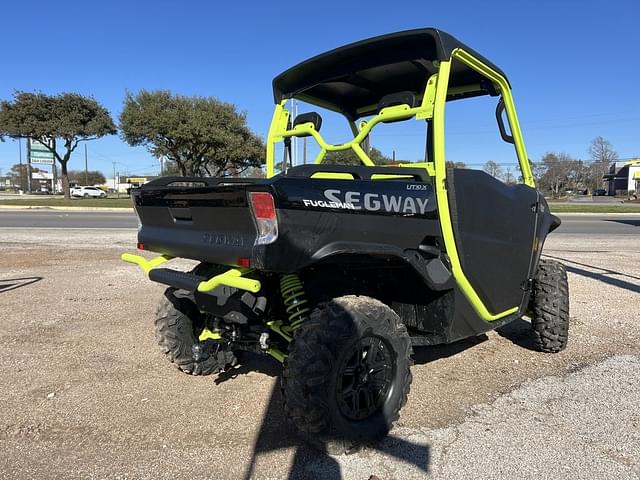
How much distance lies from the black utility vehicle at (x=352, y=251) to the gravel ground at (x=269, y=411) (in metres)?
0.28

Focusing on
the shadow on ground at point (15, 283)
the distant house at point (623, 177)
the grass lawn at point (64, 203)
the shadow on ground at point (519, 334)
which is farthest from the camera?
the distant house at point (623, 177)

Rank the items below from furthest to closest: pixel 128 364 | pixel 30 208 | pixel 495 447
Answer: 1. pixel 30 208
2. pixel 128 364
3. pixel 495 447

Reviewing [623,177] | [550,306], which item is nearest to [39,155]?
[550,306]

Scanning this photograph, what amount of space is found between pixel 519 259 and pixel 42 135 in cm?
4181

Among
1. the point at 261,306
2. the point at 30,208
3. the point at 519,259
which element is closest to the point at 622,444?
the point at 519,259

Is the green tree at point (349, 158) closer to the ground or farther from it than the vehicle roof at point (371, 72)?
closer to the ground

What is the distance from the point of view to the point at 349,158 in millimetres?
4113

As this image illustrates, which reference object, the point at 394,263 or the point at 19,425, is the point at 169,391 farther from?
the point at 394,263

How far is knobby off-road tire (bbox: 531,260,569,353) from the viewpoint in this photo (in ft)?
15.2

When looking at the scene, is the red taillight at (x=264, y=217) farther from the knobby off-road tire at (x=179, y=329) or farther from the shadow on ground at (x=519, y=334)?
the shadow on ground at (x=519, y=334)

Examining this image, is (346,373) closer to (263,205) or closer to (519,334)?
(263,205)

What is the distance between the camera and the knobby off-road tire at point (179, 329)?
12.8 feet

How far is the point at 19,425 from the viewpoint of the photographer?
3.37 metres

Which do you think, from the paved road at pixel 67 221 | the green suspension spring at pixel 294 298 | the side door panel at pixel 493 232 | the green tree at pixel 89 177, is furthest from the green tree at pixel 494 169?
the green tree at pixel 89 177
